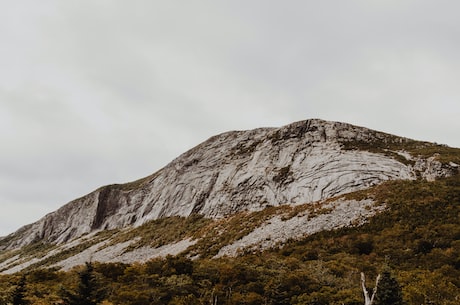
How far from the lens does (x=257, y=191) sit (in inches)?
2549

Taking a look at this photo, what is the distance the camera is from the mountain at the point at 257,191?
47531 millimetres

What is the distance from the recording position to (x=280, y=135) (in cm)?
7719

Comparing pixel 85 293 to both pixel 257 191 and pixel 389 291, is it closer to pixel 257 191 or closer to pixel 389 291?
pixel 389 291

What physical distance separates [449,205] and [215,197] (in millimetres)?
42113

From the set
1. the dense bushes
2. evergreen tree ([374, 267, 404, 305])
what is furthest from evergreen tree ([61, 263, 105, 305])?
evergreen tree ([374, 267, 404, 305])

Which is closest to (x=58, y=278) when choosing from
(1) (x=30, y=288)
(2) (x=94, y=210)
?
(1) (x=30, y=288)

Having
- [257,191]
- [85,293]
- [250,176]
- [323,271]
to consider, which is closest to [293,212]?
[257,191]

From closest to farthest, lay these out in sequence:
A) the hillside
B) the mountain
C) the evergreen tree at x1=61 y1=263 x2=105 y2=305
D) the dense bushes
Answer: the evergreen tree at x1=61 y1=263 x2=105 y2=305 → the dense bushes → the hillside → the mountain

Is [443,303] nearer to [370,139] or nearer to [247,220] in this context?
[247,220]

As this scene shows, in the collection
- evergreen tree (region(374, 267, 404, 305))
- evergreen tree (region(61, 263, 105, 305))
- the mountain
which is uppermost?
the mountain

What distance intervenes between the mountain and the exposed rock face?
22 cm

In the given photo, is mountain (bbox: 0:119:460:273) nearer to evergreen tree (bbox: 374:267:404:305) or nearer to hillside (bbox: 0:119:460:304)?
hillside (bbox: 0:119:460:304)

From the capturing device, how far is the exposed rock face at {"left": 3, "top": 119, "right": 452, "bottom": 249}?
57.3m

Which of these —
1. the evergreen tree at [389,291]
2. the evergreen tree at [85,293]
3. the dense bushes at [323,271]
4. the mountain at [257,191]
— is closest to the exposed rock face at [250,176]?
the mountain at [257,191]
